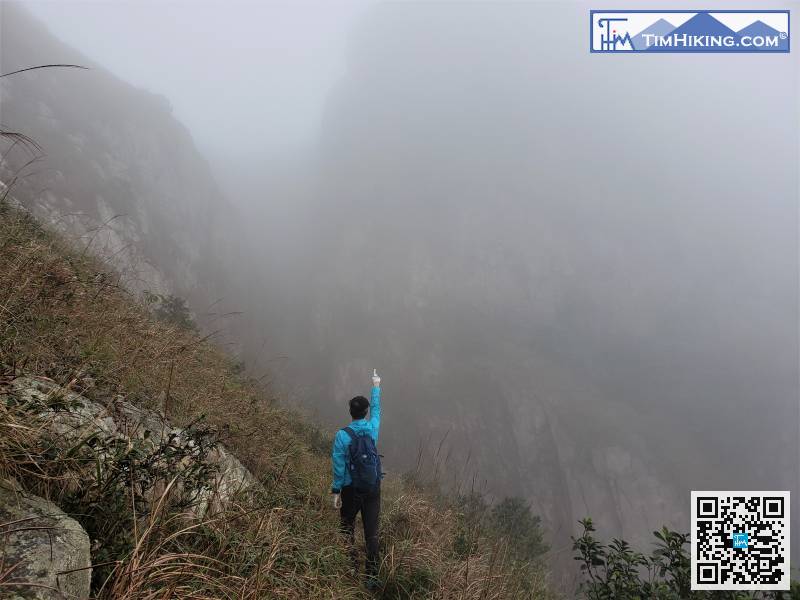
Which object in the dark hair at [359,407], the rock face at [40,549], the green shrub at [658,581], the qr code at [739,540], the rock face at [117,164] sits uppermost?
the rock face at [117,164]

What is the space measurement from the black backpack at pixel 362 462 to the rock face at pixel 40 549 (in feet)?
7.88

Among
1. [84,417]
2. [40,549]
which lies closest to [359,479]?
[84,417]

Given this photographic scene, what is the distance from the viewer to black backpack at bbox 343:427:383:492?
367 cm

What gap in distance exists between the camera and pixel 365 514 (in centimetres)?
374

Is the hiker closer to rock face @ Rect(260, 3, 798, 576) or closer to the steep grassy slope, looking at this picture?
the steep grassy slope

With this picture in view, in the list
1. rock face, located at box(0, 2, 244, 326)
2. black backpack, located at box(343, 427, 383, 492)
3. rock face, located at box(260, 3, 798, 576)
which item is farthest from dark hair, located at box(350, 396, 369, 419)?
rock face, located at box(0, 2, 244, 326)

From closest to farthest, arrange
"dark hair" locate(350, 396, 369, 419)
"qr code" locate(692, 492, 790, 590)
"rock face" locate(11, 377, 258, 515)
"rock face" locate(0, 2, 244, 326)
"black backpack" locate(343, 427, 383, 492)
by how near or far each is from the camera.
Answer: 1. "rock face" locate(11, 377, 258, 515)
2. "qr code" locate(692, 492, 790, 590)
3. "black backpack" locate(343, 427, 383, 492)
4. "dark hair" locate(350, 396, 369, 419)
5. "rock face" locate(0, 2, 244, 326)

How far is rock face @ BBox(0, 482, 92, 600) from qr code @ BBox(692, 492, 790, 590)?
12.4 feet

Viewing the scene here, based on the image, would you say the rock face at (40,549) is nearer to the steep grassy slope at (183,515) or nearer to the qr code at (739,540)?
the steep grassy slope at (183,515)

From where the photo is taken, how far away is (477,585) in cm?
319

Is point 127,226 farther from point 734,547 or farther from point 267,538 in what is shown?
point 734,547

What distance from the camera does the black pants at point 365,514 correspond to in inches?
145

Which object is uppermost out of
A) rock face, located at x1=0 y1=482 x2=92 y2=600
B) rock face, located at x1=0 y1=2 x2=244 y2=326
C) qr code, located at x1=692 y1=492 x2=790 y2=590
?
rock face, located at x1=0 y1=2 x2=244 y2=326

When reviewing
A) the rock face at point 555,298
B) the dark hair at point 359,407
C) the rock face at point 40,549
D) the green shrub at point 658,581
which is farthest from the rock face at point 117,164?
the green shrub at point 658,581
